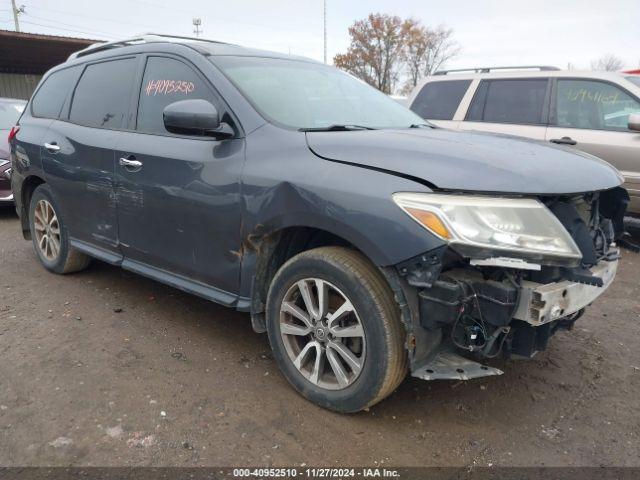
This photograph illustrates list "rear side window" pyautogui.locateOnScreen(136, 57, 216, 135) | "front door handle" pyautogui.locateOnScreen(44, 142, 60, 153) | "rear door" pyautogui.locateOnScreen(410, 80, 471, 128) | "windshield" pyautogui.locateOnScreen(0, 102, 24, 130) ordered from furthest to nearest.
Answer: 1. "windshield" pyautogui.locateOnScreen(0, 102, 24, 130)
2. "rear door" pyautogui.locateOnScreen(410, 80, 471, 128)
3. "front door handle" pyautogui.locateOnScreen(44, 142, 60, 153)
4. "rear side window" pyautogui.locateOnScreen(136, 57, 216, 135)

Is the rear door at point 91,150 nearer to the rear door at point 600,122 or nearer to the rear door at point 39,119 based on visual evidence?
the rear door at point 39,119

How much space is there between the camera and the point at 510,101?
623 cm

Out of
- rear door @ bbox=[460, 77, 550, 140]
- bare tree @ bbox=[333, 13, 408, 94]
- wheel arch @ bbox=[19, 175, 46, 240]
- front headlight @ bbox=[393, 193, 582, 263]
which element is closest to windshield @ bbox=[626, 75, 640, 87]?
rear door @ bbox=[460, 77, 550, 140]

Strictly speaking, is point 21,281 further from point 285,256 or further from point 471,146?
point 471,146

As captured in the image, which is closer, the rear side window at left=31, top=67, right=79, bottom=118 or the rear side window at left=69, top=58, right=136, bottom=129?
the rear side window at left=69, top=58, right=136, bottom=129

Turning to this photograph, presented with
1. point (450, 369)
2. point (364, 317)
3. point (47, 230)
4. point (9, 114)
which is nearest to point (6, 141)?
point (9, 114)

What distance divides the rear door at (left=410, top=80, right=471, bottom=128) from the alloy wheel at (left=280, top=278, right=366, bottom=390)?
4549 mm

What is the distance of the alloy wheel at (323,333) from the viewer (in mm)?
2457

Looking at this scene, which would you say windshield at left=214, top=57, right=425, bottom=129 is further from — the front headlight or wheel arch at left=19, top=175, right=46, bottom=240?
wheel arch at left=19, top=175, right=46, bottom=240

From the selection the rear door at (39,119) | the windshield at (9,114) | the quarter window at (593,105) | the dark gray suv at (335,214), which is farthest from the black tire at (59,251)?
the quarter window at (593,105)

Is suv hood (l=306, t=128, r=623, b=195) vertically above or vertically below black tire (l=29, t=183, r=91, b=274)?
above

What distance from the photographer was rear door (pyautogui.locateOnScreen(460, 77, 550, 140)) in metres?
6.00

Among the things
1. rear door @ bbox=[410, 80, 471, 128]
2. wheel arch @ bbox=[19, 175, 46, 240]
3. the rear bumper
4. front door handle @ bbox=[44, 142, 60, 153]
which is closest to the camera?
front door handle @ bbox=[44, 142, 60, 153]

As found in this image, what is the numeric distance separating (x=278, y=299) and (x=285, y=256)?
259mm
